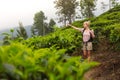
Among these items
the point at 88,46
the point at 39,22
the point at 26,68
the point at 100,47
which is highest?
the point at 26,68

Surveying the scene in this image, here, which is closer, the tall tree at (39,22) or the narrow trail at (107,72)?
the narrow trail at (107,72)

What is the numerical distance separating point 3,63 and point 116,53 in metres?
12.3

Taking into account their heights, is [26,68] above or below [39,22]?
above

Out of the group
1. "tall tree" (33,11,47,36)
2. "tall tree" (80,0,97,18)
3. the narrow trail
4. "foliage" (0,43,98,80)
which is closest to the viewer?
"foliage" (0,43,98,80)

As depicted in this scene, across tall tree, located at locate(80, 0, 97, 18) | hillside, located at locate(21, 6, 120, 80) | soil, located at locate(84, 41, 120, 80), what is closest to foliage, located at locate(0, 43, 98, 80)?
hillside, located at locate(21, 6, 120, 80)

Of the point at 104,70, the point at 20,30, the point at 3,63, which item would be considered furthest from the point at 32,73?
the point at 20,30

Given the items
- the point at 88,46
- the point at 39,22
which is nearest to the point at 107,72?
the point at 88,46

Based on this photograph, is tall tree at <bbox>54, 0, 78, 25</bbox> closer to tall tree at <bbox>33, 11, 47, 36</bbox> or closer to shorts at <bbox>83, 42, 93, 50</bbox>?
tall tree at <bbox>33, 11, 47, 36</bbox>

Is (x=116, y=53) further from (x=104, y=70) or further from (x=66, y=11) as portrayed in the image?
(x=66, y=11)

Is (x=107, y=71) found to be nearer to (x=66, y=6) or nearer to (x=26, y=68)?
(x=26, y=68)

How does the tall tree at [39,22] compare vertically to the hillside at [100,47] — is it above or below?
below

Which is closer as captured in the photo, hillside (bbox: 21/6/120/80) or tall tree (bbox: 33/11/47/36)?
hillside (bbox: 21/6/120/80)

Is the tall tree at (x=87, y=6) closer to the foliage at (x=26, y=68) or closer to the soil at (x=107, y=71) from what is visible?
the soil at (x=107, y=71)

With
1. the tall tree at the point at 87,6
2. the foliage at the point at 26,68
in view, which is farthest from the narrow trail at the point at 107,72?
the tall tree at the point at 87,6
